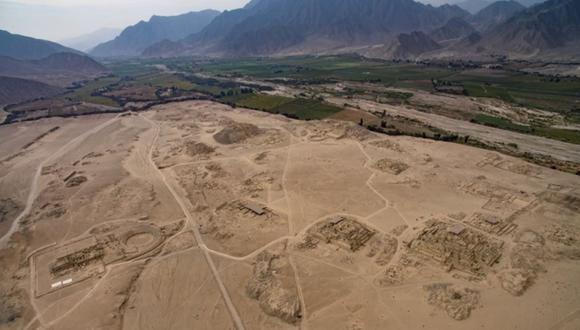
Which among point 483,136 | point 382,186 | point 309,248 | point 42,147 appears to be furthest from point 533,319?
point 42,147

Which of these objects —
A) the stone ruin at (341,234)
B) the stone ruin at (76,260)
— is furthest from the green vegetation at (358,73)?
the stone ruin at (76,260)

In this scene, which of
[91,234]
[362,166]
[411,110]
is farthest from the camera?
[411,110]

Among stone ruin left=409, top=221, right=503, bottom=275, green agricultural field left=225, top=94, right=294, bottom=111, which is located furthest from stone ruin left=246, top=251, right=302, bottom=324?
green agricultural field left=225, top=94, right=294, bottom=111

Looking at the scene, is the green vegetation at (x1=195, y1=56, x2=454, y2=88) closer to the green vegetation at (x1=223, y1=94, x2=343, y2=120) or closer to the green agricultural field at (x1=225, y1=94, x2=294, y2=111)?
the green agricultural field at (x1=225, y1=94, x2=294, y2=111)

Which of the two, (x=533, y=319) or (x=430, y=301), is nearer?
(x=533, y=319)

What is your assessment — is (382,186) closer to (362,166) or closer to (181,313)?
(362,166)

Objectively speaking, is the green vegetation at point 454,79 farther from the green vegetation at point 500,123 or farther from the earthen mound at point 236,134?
the earthen mound at point 236,134

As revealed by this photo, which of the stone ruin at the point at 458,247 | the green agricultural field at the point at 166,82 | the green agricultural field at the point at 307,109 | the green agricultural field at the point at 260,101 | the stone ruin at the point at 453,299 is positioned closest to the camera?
the stone ruin at the point at 453,299

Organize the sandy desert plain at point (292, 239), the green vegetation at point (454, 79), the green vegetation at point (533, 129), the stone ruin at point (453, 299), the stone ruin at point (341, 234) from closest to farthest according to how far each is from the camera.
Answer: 1. the stone ruin at point (453, 299)
2. the sandy desert plain at point (292, 239)
3. the stone ruin at point (341, 234)
4. the green vegetation at point (533, 129)
5. the green vegetation at point (454, 79)
